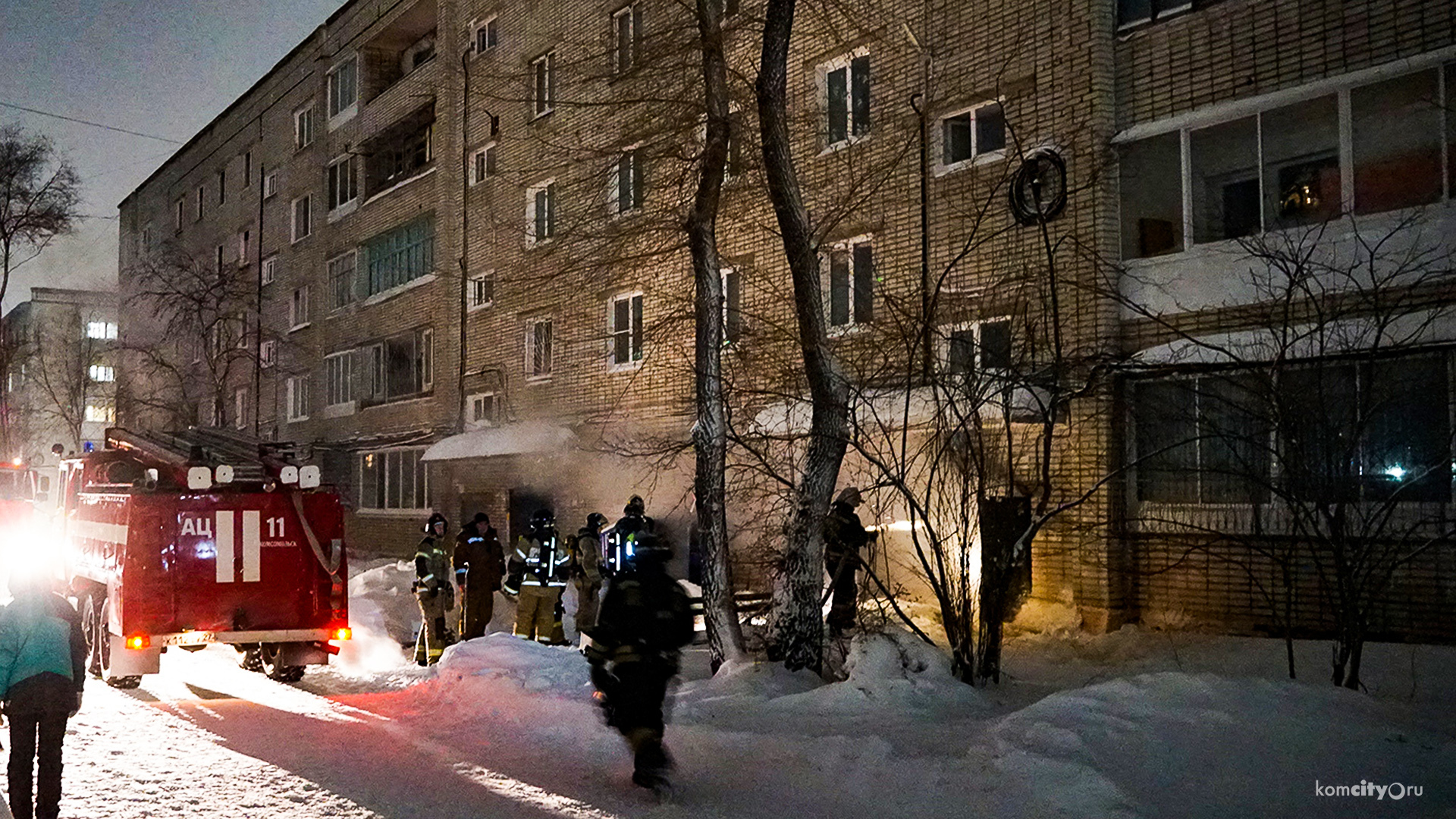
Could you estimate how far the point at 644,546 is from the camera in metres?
7.21

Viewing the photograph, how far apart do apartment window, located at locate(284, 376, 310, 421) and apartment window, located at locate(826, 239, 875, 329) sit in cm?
2148

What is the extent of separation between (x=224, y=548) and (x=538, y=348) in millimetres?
13020

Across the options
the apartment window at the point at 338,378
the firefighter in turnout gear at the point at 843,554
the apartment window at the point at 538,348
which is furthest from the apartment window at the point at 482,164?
the firefighter in turnout gear at the point at 843,554

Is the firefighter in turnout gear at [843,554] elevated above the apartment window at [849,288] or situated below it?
below

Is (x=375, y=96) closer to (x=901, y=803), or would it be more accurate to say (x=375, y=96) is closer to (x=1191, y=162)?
(x=1191, y=162)

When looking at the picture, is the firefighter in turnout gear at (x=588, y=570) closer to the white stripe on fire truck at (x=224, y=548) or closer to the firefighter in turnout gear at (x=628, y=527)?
the firefighter in turnout gear at (x=628, y=527)

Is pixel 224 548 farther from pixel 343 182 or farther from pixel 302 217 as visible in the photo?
pixel 302 217

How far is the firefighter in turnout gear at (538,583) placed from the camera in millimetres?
13383

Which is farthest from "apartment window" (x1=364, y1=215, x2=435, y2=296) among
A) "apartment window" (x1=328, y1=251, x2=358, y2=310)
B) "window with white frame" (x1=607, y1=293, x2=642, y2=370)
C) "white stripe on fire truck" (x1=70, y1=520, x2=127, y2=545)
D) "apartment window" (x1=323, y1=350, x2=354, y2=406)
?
"white stripe on fire truck" (x1=70, y1=520, x2=127, y2=545)

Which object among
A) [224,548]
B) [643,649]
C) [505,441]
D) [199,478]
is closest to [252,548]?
[224,548]

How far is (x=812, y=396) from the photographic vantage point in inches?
404

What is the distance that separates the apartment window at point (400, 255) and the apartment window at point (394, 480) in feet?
13.6

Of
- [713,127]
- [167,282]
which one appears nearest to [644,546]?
[713,127]

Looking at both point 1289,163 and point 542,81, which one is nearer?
point 1289,163
